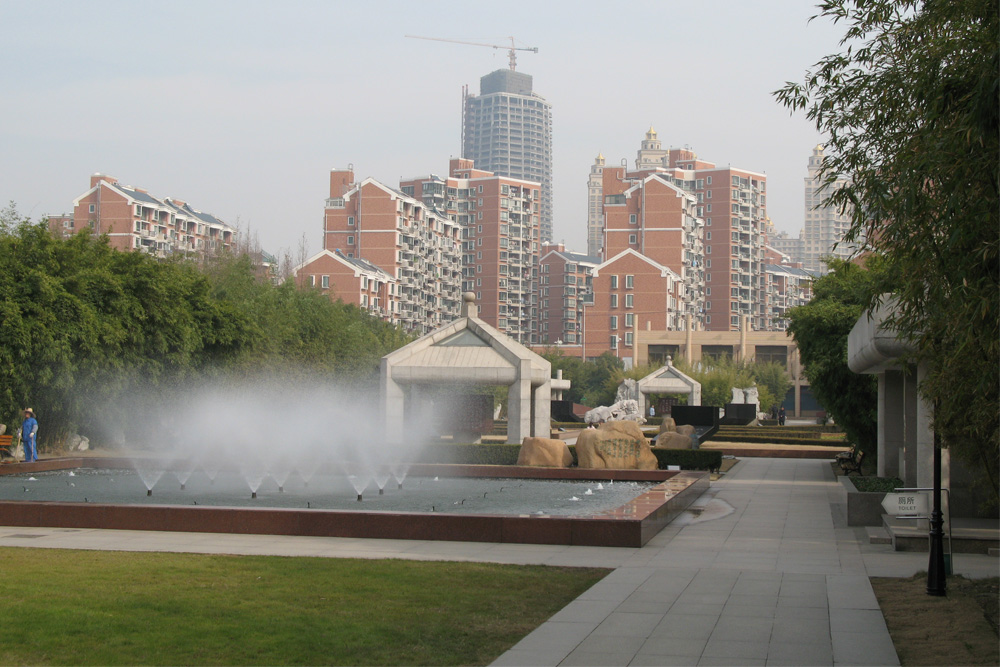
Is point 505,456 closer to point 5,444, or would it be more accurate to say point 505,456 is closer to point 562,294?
point 5,444

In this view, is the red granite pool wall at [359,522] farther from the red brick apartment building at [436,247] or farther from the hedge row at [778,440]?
the red brick apartment building at [436,247]

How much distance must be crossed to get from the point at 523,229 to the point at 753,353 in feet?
198

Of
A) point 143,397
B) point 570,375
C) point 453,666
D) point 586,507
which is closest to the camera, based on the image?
point 453,666

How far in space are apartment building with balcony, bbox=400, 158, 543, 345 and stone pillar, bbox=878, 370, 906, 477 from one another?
131m

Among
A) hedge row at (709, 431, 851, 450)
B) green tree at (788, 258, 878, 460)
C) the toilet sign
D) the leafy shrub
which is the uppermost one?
green tree at (788, 258, 878, 460)

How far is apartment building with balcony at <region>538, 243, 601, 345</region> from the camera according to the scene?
6088 inches

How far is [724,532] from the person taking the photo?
54.3 feet

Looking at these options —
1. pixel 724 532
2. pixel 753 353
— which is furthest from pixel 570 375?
pixel 724 532

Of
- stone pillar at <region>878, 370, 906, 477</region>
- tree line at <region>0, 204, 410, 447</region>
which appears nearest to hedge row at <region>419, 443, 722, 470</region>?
stone pillar at <region>878, 370, 906, 477</region>

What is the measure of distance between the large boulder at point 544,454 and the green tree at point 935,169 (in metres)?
19.0

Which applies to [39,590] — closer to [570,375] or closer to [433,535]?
[433,535]

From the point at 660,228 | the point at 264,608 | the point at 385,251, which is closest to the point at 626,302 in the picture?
the point at 660,228

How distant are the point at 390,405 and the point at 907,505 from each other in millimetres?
22499

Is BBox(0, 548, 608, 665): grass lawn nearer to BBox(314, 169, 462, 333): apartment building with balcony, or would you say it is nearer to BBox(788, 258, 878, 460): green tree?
BBox(788, 258, 878, 460): green tree
